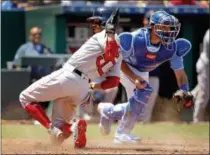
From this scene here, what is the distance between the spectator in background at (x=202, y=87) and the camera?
601 inches

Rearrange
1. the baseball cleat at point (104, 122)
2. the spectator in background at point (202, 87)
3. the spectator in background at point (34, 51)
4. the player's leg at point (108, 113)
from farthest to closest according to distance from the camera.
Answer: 1. the spectator in background at point (34, 51)
2. the spectator in background at point (202, 87)
3. the baseball cleat at point (104, 122)
4. the player's leg at point (108, 113)

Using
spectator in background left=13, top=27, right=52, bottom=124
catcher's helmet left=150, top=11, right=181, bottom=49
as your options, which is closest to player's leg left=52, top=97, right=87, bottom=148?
catcher's helmet left=150, top=11, right=181, bottom=49

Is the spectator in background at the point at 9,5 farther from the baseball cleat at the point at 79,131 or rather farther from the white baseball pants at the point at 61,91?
the baseball cleat at the point at 79,131

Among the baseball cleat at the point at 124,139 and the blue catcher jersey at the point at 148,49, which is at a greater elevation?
the blue catcher jersey at the point at 148,49

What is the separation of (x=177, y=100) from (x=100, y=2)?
260 inches

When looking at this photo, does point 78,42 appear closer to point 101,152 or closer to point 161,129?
point 161,129

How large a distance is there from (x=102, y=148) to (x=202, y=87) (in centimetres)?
481

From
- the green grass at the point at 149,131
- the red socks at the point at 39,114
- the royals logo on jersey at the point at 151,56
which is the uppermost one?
the royals logo on jersey at the point at 151,56

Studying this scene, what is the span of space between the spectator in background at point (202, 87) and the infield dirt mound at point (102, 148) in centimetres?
304

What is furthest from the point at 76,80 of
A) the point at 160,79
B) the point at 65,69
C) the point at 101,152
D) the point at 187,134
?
the point at 160,79

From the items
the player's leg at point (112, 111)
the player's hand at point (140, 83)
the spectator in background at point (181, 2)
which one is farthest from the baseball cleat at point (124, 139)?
the spectator in background at point (181, 2)

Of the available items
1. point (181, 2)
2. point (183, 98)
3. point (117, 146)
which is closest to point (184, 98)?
point (183, 98)

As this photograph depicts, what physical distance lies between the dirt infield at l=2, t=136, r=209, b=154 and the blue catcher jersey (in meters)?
1.12

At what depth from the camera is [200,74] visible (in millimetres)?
15344
